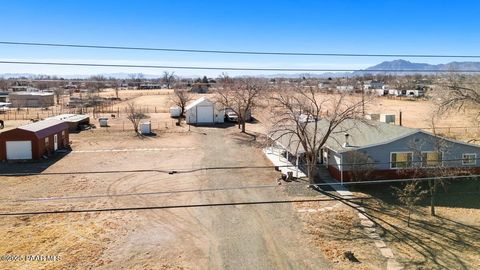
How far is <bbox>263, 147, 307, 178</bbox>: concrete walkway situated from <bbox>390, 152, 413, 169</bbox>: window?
5537 mm

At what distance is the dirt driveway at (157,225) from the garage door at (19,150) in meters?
3.22

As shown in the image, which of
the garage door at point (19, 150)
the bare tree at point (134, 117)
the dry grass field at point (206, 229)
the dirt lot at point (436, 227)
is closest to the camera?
the dry grass field at point (206, 229)

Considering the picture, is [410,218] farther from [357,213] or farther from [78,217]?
[78,217]

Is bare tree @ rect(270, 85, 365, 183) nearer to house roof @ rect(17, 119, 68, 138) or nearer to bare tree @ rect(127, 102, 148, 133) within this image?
house roof @ rect(17, 119, 68, 138)

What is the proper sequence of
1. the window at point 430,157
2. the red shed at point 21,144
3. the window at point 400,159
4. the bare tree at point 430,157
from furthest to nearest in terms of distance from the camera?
the red shed at point 21,144, the window at point 400,159, the bare tree at point 430,157, the window at point 430,157

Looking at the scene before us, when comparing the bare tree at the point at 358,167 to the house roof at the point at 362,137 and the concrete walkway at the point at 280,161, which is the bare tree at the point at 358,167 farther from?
the concrete walkway at the point at 280,161

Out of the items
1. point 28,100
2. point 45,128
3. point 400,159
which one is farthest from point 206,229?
point 28,100

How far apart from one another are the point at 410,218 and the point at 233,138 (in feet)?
74.8

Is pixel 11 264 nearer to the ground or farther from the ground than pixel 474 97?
nearer to the ground

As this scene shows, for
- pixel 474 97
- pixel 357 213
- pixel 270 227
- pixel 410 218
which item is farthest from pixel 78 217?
pixel 474 97

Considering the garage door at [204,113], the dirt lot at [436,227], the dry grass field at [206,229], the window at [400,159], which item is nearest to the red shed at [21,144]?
the dry grass field at [206,229]

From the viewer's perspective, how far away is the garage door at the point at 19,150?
→ 29406 mm

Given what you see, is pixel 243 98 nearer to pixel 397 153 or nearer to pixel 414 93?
pixel 397 153

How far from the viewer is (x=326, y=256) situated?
14.4 metres
